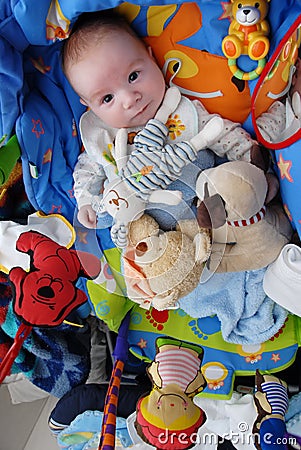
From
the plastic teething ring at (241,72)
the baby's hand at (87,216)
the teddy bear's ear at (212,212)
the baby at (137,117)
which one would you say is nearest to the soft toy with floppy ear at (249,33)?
the plastic teething ring at (241,72)

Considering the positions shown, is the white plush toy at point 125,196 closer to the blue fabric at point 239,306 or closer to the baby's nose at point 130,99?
the baby's nose at point 130,99

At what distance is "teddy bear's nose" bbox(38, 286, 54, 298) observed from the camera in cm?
90

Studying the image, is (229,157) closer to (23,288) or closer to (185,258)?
(185,258)

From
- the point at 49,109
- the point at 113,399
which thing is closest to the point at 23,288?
the point at 113,399

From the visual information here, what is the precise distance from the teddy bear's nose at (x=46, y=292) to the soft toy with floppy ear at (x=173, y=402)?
0.24m

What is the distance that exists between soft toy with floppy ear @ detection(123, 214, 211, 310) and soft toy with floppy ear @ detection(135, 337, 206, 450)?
15 cm

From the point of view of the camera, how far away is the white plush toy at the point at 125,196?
0.88 meters

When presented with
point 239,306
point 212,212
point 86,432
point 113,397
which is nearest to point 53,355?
point 86,432

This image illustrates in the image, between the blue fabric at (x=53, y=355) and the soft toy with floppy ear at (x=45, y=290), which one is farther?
the blue fabric at (x=53, y=355)

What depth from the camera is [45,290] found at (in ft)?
2.94

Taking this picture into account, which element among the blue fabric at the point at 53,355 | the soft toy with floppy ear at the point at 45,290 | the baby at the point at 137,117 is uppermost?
the baby at the point at 137,117

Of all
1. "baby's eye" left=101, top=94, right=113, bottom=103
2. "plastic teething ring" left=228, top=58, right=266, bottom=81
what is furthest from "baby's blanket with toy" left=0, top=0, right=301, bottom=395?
"baby's eye" left=101, top=94, right=113, bottom=103

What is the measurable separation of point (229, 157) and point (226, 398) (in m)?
0.46

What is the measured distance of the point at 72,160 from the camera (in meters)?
1.12
